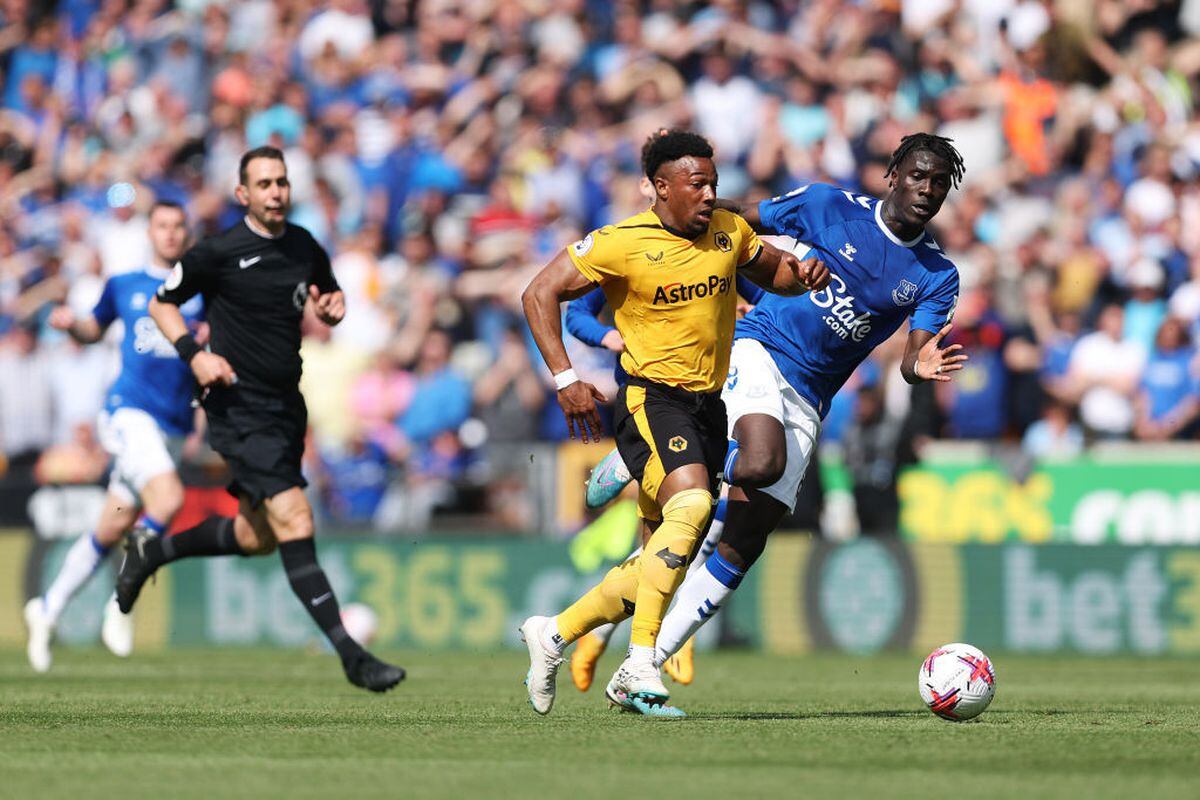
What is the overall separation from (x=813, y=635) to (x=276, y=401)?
7889mm

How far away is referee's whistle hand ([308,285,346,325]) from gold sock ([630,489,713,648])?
8.97 feet

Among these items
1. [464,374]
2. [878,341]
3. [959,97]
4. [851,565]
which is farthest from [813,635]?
[878,341]

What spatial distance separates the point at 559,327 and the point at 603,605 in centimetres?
131

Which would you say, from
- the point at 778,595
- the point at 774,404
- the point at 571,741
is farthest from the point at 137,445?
the point at 571,741

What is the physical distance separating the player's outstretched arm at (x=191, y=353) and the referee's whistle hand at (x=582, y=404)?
236cm

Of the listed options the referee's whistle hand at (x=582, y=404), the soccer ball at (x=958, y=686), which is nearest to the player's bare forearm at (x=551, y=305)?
the referee's whistle hand at (x=582, y=404)

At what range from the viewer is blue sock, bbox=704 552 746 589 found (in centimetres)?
1035

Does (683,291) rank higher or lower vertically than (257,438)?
higher

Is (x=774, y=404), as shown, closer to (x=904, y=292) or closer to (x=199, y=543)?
(x=904, y=292)

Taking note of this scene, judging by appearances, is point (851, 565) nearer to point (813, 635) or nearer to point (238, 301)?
point (813, 635)

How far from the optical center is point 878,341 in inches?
436

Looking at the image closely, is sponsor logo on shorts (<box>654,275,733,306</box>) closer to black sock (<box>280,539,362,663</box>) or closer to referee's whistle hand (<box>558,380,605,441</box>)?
referee's whistle hand (<box>558,380,605,441</box>)

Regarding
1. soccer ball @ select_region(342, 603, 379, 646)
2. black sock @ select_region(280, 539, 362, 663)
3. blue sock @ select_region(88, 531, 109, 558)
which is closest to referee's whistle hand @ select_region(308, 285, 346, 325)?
black sock @ select_region(280, 539, 362, 663)

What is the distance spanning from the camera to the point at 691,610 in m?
10.3
